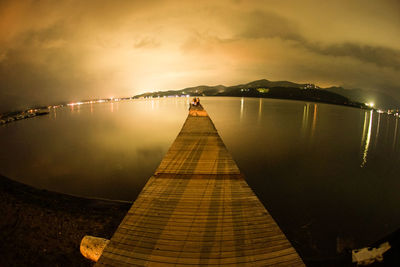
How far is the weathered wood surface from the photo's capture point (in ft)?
11.0

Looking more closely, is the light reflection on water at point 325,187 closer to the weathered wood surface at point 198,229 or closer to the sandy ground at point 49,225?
the weathered wood surface at point 198,229

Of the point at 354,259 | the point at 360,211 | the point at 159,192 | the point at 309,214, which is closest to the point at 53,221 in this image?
the point at 159,192

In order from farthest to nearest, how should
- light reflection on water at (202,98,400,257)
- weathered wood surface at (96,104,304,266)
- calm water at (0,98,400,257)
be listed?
1. calm water at (0,98,400,257)
2. light reflection on water at (202,98,400,257)
3. weathered wood surface at (96,104,304,266)

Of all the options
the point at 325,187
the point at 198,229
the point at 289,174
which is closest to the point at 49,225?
the point at 198,229

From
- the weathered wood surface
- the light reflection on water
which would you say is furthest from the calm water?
the weathered wood surface

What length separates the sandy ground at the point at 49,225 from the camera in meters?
5.54

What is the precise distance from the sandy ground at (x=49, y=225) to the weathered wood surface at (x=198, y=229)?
286cm

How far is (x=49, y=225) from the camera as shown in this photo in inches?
262

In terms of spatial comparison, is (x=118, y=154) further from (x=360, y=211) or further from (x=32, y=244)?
(x=360, y=211)

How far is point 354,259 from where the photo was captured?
5.18m

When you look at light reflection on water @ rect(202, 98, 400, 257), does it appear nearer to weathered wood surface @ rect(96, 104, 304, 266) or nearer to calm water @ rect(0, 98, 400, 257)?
calm water @ rect(0, 98, 400, 257)

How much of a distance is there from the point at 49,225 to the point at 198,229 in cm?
616

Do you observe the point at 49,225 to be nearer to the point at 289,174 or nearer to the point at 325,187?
the point at 289,174

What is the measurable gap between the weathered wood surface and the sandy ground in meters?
2.86
